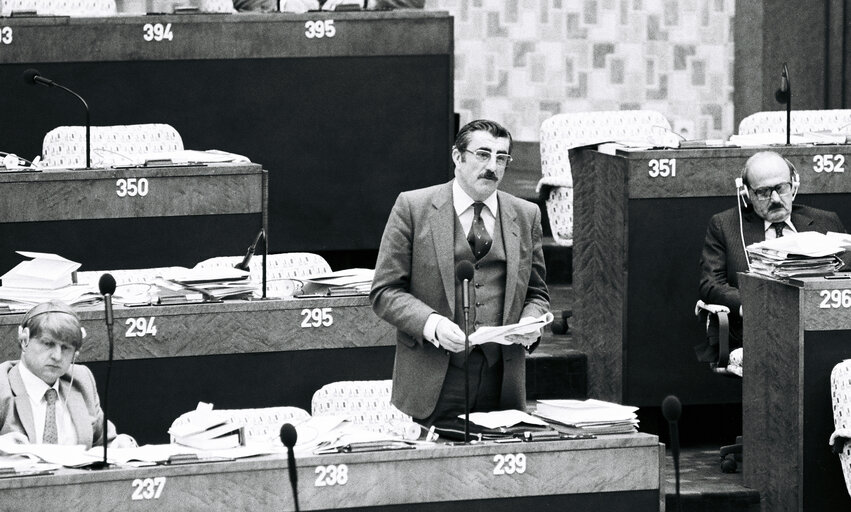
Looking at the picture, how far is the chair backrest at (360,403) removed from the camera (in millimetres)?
4883

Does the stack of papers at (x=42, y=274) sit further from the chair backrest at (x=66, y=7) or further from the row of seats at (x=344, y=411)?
the chair backrest at (x=66, y=7)

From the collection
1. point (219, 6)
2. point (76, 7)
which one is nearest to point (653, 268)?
point (219, 6)

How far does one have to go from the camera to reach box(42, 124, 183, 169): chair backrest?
6.70 meters

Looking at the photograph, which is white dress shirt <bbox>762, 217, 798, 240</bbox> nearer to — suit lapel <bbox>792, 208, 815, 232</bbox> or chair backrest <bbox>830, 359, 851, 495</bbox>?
suit lapel <bbox>792, 208, 815, 232</bbox>

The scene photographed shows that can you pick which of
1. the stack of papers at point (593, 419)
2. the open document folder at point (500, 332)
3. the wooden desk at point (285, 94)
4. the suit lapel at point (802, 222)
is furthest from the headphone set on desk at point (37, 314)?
the wooden desk at point (285, 94)

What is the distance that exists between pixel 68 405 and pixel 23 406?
0.40ft

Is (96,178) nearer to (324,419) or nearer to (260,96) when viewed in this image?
(260,96)

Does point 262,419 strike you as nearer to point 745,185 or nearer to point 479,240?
point 479,240

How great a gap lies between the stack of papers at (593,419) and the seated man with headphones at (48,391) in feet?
3.79

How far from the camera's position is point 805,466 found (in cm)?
535

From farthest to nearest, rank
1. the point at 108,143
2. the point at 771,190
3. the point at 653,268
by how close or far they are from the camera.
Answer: the point at 108,143 → the point at 653,268 → the point at 771,190

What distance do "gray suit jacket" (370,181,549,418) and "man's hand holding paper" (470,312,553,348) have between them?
203 mm

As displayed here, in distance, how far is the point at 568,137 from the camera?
7402mm

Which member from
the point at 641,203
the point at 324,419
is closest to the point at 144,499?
the point at 324,419
